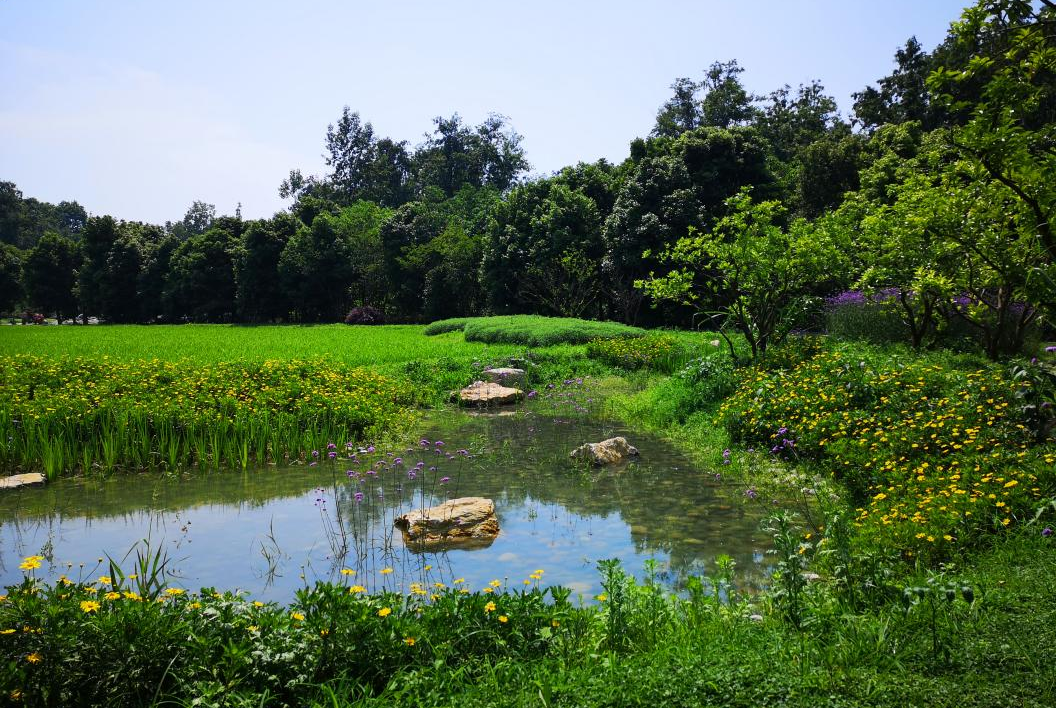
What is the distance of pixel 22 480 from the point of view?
28.6 feet

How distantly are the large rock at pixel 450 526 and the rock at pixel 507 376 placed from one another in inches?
383

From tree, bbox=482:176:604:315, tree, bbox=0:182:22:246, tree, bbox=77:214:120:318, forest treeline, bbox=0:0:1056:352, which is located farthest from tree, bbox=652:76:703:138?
tree, bbox=0:182:22:246

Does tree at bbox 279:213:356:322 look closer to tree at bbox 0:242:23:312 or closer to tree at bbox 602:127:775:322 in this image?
tree at bbox 602:127:775:322

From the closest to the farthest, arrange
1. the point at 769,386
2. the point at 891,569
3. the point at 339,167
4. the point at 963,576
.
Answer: the point at 963,576 → the point at 891,569 → the point at 769,386 → the point at 339,167

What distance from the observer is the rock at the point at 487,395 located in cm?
1497

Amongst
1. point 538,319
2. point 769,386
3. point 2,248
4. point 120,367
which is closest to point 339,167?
point 2,248

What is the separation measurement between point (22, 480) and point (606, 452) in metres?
7.70

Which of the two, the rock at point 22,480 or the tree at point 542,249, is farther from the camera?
the tree at point 542,249

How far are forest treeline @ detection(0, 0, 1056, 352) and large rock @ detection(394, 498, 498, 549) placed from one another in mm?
6207

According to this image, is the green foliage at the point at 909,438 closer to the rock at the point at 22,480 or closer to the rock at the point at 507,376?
the rock at the point at 507,376

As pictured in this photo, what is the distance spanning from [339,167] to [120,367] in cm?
6679

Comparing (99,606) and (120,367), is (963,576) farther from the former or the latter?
(120,367)

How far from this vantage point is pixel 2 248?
187 feet

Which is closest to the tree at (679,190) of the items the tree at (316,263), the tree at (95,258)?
the tree at (316,263)
